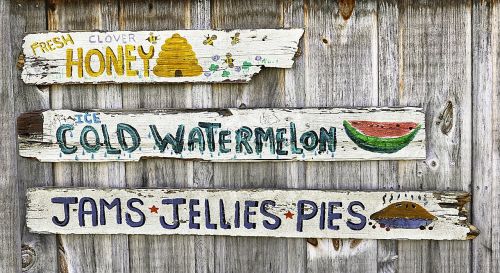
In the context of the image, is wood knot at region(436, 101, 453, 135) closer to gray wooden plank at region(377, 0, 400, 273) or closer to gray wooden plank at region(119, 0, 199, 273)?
gray wooden plank at region(377, 0, 400, 273)

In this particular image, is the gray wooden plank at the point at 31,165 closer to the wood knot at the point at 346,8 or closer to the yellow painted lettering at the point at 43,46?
the yellow painted lettering at the point at 43,46

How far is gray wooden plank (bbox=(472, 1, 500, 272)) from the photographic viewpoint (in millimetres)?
1786

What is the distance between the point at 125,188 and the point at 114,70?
382 mm

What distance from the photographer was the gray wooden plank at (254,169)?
6.00ft

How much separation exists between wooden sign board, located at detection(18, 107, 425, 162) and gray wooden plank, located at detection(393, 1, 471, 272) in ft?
0.20

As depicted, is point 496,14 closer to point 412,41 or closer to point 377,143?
point 412,41

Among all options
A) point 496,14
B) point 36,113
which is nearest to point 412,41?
point 496,14

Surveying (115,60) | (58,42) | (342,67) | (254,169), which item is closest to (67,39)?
(58,42)

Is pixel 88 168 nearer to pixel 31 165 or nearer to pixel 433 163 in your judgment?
pixel 31 165

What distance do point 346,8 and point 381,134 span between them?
411 mm

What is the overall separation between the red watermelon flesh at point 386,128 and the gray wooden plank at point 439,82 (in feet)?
0.25

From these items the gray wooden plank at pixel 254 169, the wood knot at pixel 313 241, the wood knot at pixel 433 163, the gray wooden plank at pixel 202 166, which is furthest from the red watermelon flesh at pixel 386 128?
the gray wooden plank at pixel 202 166

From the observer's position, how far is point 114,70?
1840mm

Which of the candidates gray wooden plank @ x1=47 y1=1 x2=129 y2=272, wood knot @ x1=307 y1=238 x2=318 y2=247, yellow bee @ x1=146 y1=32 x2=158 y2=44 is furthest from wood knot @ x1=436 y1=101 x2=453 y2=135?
gray wooden plank @ x1=47 y1=1 x2=129 y2=272
